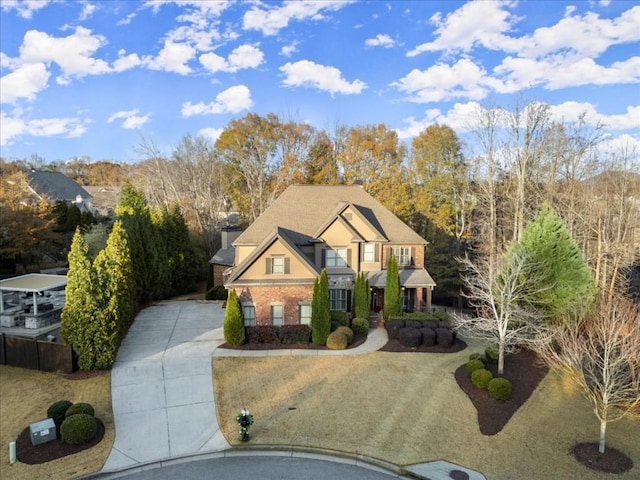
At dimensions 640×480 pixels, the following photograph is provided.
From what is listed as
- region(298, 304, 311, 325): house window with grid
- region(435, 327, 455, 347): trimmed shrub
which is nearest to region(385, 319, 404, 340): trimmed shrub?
region(435, 327, 455, 347): trimmed shrub

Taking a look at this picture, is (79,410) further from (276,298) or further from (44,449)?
(276,298)

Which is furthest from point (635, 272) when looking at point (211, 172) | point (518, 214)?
point (211, 172)

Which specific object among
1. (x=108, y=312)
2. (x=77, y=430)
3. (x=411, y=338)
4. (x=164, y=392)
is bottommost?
(x=164, y=392)

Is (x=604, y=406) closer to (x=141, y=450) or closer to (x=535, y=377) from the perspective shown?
(x=535, y=377)

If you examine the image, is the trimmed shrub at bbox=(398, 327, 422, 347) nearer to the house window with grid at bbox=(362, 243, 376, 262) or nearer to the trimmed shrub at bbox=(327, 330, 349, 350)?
the trimmed shrub at bbox=(327, 330, 349, 350)

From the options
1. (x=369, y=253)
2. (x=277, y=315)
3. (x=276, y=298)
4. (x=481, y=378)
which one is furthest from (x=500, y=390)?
(x=369, y=253)

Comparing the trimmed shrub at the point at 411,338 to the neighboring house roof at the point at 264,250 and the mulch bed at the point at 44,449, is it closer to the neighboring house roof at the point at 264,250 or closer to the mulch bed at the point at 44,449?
the neighboring house roof at the point at 264,250
